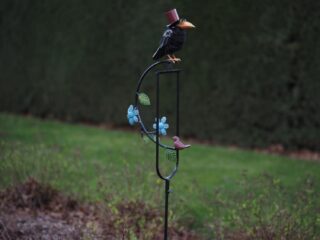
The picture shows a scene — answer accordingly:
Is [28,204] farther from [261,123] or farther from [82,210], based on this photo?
[261,123]

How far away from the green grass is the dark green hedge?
20.8 inches

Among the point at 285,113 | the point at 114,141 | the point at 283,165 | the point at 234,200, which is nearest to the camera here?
the point at 234,200

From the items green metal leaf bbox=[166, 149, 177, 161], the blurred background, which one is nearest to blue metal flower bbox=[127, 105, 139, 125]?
green metal leaf bbox=[166, 149, 177, 161]

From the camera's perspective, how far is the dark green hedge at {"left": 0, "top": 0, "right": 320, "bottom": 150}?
701cm

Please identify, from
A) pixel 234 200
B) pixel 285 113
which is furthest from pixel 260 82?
pixel 234 200

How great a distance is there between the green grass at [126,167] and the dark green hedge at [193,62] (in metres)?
0.53

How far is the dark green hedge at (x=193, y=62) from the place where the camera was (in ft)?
23.0

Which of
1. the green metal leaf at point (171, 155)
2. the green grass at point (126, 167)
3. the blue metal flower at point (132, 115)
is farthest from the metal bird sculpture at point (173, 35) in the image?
the green grass at point (126, 167)

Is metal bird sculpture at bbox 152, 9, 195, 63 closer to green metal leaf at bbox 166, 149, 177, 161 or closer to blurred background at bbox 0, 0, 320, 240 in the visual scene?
green metal leaf at bbox 166, 149, 177, 161

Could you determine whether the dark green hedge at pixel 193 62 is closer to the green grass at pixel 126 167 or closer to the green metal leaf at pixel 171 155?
the green grass at pixel 126 167

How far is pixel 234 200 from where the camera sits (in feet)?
14.4

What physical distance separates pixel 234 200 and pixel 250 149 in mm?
3184

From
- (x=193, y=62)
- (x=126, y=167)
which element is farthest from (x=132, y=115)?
(x=193, y=62)

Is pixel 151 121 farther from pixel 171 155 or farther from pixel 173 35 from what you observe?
pixel 173 35
